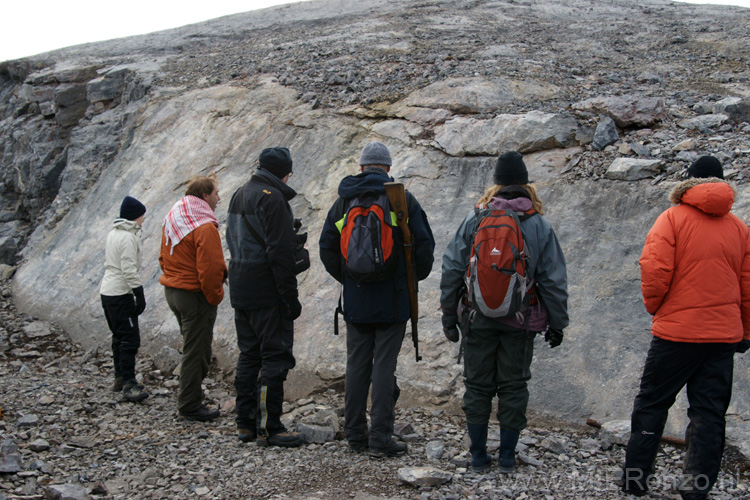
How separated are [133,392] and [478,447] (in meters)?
3.43

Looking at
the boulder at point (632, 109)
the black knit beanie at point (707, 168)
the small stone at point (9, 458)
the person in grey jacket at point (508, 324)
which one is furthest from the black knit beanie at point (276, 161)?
the boulder at point (632, 109)

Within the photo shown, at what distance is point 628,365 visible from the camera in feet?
17.0

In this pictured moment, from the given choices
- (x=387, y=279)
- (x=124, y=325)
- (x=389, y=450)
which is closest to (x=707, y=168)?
(x=387, y=279)

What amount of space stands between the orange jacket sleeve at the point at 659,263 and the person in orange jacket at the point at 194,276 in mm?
3228

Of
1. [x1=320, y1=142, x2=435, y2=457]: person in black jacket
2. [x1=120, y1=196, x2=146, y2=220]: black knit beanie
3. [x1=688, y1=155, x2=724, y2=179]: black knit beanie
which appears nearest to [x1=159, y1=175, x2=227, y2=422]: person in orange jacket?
[x1=120, y1=196, x2=146, y2=220]: black knit beanie

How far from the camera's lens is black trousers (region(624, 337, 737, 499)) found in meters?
3.81

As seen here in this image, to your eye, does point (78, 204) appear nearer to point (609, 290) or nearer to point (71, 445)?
point (71, 445)

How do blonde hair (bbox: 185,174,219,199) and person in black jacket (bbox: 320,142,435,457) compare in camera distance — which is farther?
blonde hair (bbox: 185,174,219,199)

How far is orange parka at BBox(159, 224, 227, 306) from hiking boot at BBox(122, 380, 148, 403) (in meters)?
1.22

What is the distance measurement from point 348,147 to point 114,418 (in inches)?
181

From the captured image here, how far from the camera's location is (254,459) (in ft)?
15.0

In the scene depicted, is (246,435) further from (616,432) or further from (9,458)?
(616,432)

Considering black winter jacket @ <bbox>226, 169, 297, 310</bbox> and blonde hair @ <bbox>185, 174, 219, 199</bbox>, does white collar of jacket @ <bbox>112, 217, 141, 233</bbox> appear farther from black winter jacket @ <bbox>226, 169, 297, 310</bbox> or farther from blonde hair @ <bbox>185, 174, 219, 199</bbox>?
black winter jacket @ <bbox>226, 169, 297, 310</bbox>

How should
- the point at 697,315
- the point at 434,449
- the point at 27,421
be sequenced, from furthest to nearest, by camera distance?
the point at 27,421, the point at 434,449, the point at 697,315
